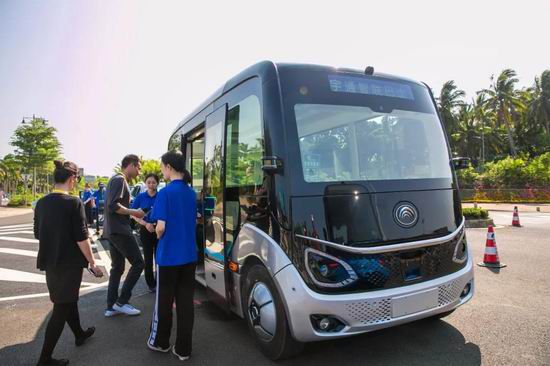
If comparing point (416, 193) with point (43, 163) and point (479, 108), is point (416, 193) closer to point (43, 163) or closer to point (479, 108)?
point (43, 163)

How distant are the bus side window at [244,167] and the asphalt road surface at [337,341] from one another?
115 cm

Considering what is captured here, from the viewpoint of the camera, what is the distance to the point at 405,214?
3.34 meters

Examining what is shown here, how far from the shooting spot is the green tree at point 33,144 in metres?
37.8

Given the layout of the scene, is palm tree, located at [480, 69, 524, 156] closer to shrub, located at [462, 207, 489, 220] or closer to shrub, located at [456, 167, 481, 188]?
shrub, located at [456, 167, 481, 188]

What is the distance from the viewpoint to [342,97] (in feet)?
11.9

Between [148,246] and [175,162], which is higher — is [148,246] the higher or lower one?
the lower one

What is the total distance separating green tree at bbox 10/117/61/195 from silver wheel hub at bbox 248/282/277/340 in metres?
41.7

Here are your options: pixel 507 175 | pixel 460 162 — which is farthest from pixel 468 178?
pixel 460 162

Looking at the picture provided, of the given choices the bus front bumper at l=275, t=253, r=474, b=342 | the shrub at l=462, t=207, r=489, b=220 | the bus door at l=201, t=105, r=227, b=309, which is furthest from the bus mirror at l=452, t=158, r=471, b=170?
the shrub at l=462, t=207, r=489, b=220

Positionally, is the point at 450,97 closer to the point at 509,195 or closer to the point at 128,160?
the point at 509,195

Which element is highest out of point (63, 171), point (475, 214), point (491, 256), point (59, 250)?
point (63, 171)

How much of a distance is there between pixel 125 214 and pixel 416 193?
3.37 metres

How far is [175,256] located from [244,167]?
1.10m

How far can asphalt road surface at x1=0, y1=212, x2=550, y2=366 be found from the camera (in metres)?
3.41
